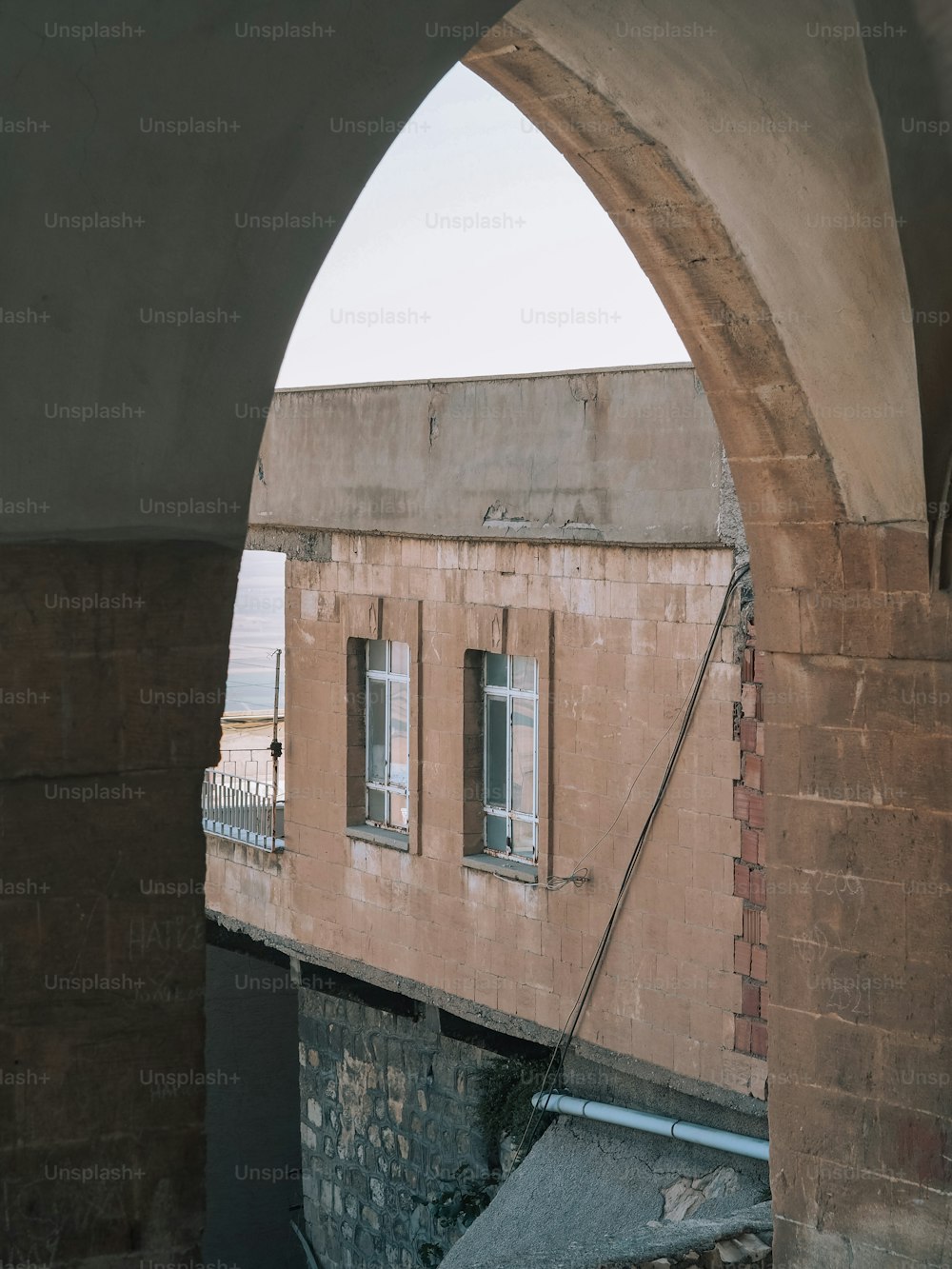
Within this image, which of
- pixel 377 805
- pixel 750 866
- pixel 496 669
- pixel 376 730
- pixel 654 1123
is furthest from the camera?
pixel 377 805

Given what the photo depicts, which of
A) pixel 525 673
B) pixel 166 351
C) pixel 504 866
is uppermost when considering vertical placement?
pixel 166 351

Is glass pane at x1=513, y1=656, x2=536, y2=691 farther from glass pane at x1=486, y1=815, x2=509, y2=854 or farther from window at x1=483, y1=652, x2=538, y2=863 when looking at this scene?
glass pane at x1=486, y1=815, x2=509, y2=854

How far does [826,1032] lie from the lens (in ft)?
16.9

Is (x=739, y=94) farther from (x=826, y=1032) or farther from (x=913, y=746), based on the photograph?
(x=826, y=1032)

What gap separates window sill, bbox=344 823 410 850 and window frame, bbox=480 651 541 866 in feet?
2.76

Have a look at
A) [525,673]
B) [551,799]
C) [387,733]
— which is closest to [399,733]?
[387,733]

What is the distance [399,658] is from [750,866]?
3.92 m

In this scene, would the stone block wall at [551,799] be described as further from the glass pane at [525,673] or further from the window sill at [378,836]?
the glass pane at [525,673]

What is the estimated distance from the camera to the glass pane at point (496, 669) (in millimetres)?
11289

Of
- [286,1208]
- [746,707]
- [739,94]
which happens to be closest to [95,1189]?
[739,94]

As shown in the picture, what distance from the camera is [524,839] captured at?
11266 millimetres

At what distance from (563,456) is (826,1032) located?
601 cm

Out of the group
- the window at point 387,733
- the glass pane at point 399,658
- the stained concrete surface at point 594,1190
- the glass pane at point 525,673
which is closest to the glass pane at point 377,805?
the window at point 387,733

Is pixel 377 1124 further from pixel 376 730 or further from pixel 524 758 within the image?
pixel 524 758
